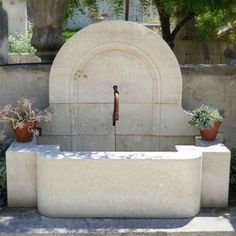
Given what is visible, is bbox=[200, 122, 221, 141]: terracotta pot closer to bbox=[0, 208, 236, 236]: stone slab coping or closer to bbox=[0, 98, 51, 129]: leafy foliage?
bbox=[0, 208, 236, 236]: stone slab coping

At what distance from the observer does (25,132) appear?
5.22m

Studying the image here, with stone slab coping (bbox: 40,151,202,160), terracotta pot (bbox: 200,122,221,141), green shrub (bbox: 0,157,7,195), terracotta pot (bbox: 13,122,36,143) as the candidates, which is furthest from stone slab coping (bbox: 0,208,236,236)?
terracotta pot (bbox: 200,122,221,141)

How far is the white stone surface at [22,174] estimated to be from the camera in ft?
16.1

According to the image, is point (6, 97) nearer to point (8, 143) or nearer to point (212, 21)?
point (8, 143)

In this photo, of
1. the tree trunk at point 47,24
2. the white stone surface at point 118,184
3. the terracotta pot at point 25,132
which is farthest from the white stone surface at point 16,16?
the white stone surface at point 118,184

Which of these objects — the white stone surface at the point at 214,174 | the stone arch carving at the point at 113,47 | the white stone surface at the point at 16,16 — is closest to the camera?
the white stone surface at the point at 214,174

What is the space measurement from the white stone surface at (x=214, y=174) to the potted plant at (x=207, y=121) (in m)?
0.23

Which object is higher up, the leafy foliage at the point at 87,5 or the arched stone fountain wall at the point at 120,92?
the leafy foliage at the point at 87,5

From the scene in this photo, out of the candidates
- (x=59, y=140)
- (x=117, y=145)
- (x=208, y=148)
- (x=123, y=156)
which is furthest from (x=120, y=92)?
(x=208, y=148)

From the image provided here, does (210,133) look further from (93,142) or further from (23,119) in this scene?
(23,119)

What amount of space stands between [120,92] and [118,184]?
136 centimetres

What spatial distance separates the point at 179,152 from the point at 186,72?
130 cm

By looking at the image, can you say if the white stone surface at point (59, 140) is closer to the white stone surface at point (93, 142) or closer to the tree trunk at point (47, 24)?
the white stone surface at point (93, 142)

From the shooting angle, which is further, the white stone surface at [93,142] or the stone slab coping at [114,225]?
the white stone surface at [93,142]
